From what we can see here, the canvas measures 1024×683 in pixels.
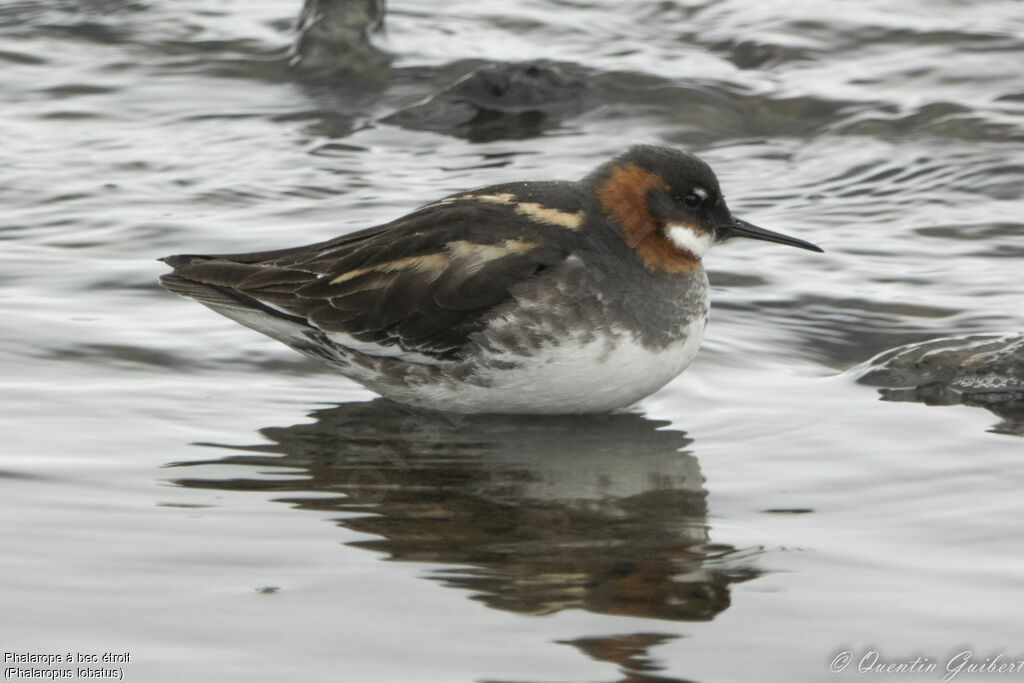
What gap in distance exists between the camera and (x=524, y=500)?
650 cm

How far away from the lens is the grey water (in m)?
5.06

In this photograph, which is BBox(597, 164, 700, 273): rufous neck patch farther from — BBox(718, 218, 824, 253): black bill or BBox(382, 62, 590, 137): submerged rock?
BBox(382, 62, 590, 137): submerged rock

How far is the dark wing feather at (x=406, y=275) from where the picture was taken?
7.68 meters

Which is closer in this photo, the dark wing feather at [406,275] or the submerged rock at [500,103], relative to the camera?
the dark wing feather at [406,275]

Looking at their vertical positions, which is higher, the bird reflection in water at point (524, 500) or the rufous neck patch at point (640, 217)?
the rufous neck patch at point (640, 217)

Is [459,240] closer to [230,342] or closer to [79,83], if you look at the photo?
[230,342]

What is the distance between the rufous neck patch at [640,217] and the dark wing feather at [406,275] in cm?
24

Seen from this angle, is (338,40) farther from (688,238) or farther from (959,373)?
(959,373)

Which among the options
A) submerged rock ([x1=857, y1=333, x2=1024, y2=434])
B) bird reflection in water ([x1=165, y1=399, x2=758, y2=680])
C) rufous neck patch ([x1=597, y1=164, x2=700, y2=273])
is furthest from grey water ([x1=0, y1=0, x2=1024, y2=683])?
rufous neck patch ([x1=597, y1=164, x2=700, y2=273])

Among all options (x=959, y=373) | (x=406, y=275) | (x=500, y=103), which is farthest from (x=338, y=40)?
(x=959, y=373)

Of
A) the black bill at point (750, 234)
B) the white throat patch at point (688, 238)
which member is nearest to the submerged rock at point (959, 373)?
the black bill at point (750, 234)

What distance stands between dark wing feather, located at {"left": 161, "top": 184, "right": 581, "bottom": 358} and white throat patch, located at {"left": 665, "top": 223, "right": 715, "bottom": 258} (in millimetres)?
573

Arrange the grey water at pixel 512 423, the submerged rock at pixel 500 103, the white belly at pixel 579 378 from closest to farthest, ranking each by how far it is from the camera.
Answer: the grey water at pixel 512 423, the white belly at pixel 579 378, the submerged rock at pixel 500 103

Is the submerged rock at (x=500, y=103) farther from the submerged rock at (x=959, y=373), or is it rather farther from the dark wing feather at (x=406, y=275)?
the submerged rock at (x=959, y=373)
